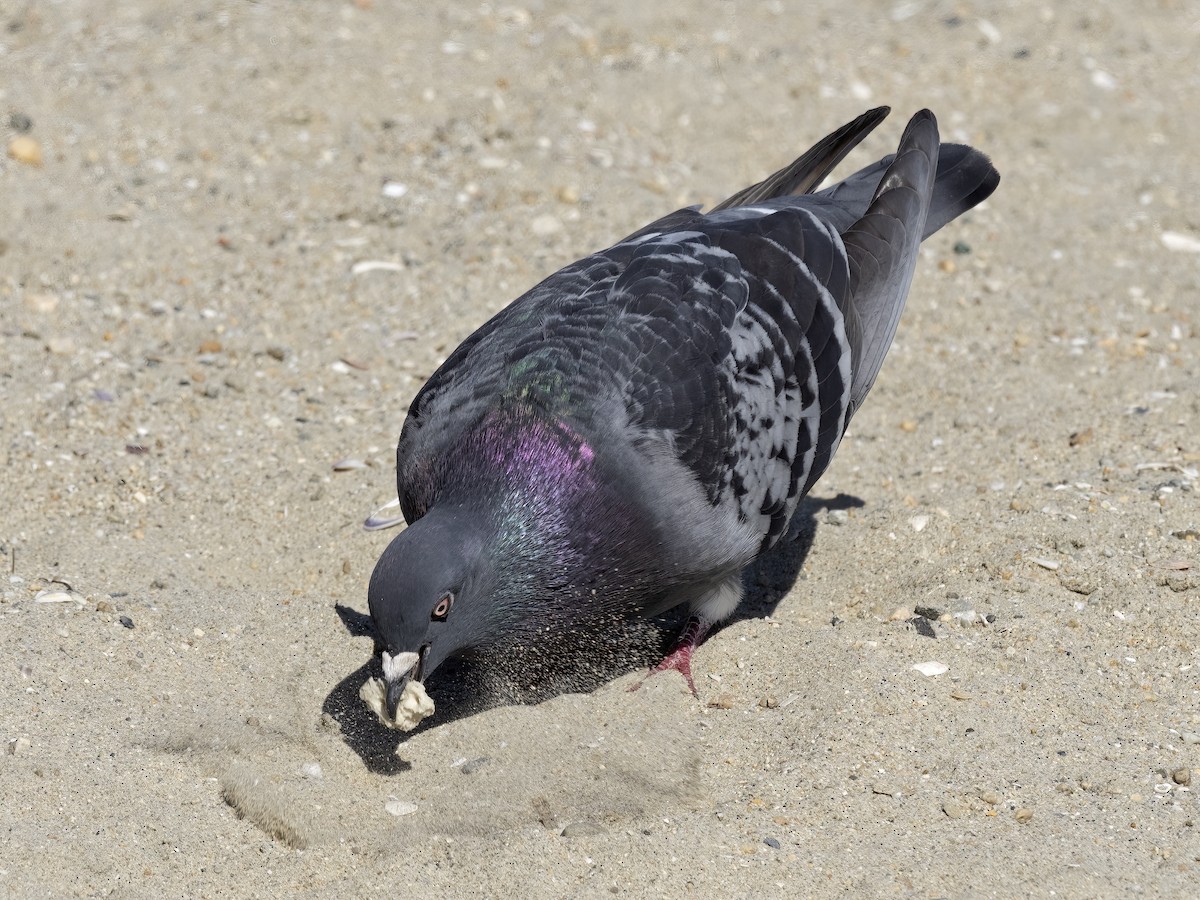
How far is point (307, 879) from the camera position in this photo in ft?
12.3

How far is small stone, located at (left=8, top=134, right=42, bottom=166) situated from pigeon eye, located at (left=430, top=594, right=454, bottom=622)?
16.6ft

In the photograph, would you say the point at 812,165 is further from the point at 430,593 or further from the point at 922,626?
the point at 430,593

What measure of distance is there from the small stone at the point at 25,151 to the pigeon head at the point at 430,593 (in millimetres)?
4839

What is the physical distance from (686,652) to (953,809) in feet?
3.79

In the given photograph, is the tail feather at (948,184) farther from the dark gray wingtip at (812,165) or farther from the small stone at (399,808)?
the small stone at (399,808)

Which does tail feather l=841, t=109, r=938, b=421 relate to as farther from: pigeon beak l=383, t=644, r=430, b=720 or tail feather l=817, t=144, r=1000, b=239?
pigeon beak l=383, t=644, r=430, b=720

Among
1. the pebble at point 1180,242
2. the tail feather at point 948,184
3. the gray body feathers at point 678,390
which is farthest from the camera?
the pebble at point 1180,242

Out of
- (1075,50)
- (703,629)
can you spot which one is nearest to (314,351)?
(703,629)

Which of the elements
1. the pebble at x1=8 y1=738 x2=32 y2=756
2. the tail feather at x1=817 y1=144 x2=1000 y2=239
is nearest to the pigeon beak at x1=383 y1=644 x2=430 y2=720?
the pebble at x1=8 y1=738 x2=32 y2=756

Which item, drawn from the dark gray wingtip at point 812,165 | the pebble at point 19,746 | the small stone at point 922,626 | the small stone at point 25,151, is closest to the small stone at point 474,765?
the pebble at point 19,746

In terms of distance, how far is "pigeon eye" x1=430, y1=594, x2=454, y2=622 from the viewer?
385 cm

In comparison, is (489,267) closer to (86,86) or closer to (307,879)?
(86,86)

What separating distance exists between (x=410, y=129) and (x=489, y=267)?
1.40 m

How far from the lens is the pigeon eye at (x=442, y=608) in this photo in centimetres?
385
